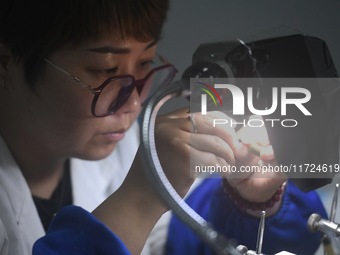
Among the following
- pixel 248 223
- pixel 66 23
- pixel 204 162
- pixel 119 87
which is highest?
pixel 66 23

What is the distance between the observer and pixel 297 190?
799 millimetres

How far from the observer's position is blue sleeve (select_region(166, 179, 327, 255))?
80cm

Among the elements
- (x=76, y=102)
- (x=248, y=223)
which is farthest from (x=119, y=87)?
(x=248, y=223)

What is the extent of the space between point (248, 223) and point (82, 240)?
0.31 metres

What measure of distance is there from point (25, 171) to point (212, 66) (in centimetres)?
46

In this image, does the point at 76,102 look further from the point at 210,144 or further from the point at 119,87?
the point at 210,144

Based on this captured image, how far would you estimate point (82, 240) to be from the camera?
2.24 ft

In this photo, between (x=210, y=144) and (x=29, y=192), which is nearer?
(x=210, y=144)

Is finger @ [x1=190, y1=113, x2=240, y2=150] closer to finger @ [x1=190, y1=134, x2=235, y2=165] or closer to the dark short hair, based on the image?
finger @ [x1=190, y1=134, x2=235, y2=165]

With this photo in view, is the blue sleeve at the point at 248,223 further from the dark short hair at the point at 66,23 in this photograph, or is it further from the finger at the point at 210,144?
the dark short hair at the point at 66,23

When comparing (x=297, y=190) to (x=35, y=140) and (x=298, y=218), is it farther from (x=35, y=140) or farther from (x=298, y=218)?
(x=35, y=140)

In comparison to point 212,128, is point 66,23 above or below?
above

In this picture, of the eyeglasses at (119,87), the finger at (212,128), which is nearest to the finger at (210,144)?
the finger at (212,128)

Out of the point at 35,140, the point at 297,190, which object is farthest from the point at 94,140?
the point at 297,190
